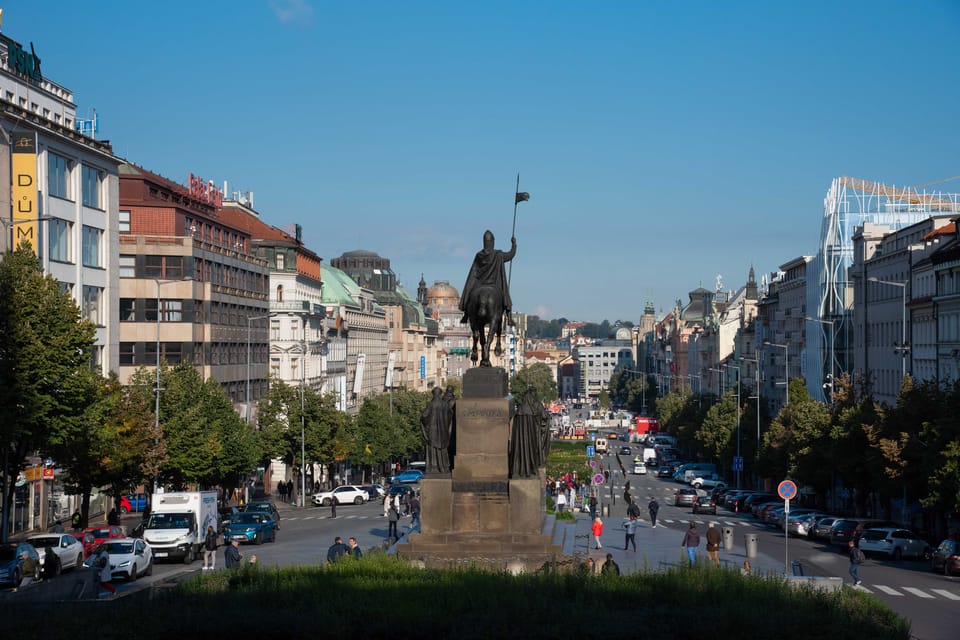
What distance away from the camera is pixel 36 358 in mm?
43406

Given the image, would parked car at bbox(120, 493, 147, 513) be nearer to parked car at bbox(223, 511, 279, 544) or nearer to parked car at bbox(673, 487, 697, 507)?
parked car at bbox(223, 511, 279, 544)

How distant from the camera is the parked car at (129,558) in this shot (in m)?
40.9

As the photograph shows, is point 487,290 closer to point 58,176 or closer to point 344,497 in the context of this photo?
point 58,176

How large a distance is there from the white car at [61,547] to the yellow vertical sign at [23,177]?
1973cm

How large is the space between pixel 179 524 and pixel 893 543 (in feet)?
84.1

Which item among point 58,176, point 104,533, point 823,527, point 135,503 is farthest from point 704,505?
point 104,533

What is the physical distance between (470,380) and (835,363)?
8901 cm

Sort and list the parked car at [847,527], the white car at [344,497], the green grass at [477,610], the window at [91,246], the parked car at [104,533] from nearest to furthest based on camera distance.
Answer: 1. the green grass at [477,610]
2. the parked car at [104,533]
3. the parked car at [847,527]
4. the window at [91,246]
5. the white car at [344,497]

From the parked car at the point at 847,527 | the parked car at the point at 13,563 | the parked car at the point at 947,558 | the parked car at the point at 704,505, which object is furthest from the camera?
the parked car at the point at 704,505

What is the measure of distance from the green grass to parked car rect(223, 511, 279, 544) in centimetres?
3034

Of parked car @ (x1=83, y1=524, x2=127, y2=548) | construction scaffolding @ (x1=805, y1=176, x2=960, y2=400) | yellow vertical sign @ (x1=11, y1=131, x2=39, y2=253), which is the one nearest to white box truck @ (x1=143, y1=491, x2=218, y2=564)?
parked car @ (x1=83, y1=524, x2=127, y2=548)

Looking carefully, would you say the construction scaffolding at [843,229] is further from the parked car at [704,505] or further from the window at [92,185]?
the window at [92,185]

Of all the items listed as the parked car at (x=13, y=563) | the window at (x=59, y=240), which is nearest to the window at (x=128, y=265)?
the window at (x=59, y=240)

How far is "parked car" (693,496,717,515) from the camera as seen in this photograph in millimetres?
80625
